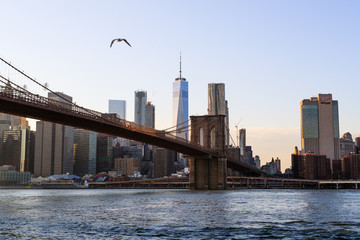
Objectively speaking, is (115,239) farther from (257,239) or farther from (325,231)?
(325,231)

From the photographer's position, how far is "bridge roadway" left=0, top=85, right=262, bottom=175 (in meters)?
47.4

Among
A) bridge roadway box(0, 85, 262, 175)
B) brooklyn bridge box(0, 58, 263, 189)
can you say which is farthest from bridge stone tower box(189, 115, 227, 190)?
bridge roadway box(0, 85, 262, 175)

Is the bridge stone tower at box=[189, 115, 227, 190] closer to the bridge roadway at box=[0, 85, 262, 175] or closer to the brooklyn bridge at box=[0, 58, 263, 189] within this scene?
the brooklyn bridge at box=[0, 58, 263, 189]

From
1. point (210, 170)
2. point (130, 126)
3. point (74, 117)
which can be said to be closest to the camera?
point (74, 117)

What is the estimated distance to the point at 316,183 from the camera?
17212 centimetres

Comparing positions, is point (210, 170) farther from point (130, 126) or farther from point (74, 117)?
point (74, 117)

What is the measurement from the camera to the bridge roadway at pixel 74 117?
47375 millimetres

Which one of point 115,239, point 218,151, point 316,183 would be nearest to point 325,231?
point 115,239

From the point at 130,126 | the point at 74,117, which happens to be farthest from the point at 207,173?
the point at 74,117

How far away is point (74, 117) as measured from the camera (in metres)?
55.1

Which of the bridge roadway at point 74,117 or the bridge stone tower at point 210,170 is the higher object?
the bridge roadway at point 74,117

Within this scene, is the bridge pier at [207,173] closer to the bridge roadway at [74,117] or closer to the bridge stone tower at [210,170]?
the bridge stone tower at [210,170]

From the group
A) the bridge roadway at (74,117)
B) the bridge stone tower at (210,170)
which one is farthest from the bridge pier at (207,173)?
the bridge roadway at (74,117)

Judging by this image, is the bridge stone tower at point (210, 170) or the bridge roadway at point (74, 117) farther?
the bridge stone tower at point (210, 170)
